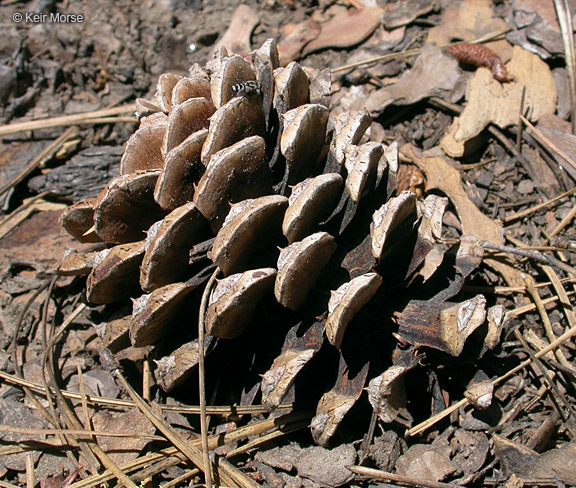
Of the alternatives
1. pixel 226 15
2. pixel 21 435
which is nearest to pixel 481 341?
pixel 21 435

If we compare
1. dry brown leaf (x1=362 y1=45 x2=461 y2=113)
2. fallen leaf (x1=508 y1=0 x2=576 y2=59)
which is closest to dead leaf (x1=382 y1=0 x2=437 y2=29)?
dry brown leaf (x1=362 y1=45 x2=461 y2=113)

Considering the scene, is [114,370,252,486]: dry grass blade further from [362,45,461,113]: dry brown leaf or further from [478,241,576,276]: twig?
[362,45,461,113]: dry brown leaf

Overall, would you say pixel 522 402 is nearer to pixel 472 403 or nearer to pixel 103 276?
pixel 472 403

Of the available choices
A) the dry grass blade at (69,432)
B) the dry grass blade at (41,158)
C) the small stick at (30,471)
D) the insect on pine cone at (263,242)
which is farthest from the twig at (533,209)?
the dry grass blade at (41,158)

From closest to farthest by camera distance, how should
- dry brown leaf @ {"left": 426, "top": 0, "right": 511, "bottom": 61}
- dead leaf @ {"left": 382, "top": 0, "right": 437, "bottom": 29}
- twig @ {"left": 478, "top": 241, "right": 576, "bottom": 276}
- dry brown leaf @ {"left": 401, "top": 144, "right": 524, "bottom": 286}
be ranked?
1. twig @ {"left": 478, "top": 241, "right": 576, "bottom": 276}
2. dry brown leaf @ {"left": 401, "top": 144, "right": 524, "bottom": 286}
3. dry brown leaf @ {"left": 426, "top": 0, "right": 511, "bottom": 61}
4. dead leaf @ {"left": 382, "top": 0, "right": 437, "bottom": 29}

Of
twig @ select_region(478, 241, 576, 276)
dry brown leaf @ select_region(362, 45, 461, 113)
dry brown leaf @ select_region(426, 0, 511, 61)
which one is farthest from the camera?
dry brown leaf @ select_region(426, 0, 511, 61)

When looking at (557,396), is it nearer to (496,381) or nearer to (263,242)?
(496,381)

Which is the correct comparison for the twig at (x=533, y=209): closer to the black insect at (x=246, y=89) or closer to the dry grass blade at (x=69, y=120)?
the black insect at (x=246, y=89)
